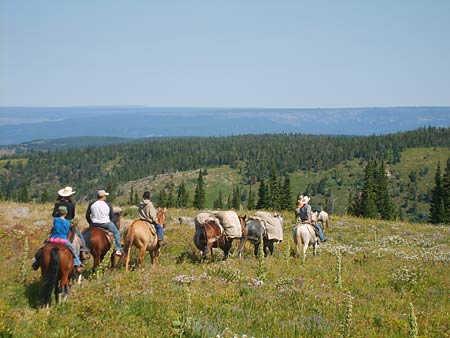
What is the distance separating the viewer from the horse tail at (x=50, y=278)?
11.3 metres

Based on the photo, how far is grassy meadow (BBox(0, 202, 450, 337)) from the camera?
923 centimetres

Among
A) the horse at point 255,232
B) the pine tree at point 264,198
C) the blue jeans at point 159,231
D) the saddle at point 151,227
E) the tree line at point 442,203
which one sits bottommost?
the pine tree at point 264,198

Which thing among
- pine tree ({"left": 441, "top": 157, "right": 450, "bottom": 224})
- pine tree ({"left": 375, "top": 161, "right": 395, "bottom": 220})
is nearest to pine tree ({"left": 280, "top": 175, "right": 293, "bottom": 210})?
pine tree ({"left": 375, "top": 161, "right": 395, "bottom": 220})

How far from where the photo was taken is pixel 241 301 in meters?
11.3

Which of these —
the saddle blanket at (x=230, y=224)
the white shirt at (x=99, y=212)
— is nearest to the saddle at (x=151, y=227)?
the white shirt at (x=99, y=212)

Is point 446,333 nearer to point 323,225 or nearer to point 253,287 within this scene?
point 253,287

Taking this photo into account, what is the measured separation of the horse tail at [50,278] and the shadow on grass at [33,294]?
0.41 m

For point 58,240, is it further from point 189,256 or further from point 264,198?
point 264,198

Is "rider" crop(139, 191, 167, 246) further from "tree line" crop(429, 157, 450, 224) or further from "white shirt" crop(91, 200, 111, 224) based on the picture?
"tree line" crop(429, 157, 450, 224)

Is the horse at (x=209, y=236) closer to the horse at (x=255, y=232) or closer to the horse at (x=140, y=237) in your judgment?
the horse at (x=255, y=232)

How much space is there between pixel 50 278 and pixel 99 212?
5.03 m

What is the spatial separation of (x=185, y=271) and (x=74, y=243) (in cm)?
386

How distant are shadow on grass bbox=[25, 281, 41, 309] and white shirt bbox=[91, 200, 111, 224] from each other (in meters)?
3.12

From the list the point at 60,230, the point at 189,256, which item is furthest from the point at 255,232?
the point at 60,230
